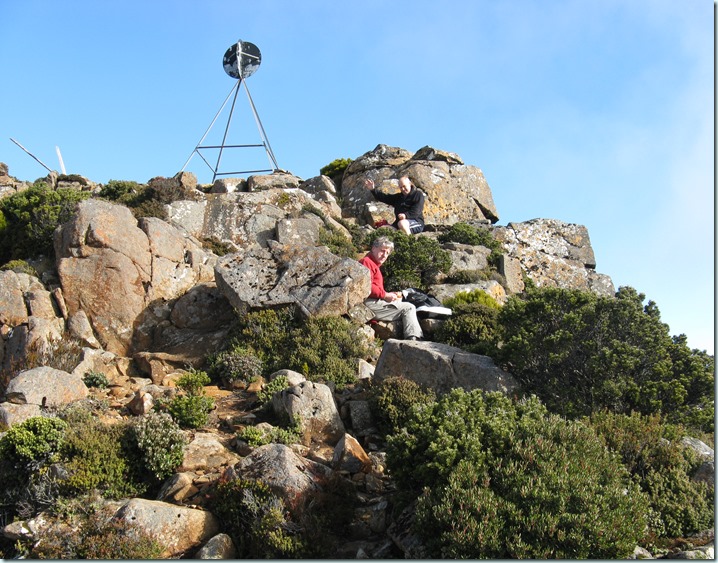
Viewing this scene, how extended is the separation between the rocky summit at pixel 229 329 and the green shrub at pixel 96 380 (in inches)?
3.7

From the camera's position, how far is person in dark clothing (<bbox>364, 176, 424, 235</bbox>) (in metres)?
21.7

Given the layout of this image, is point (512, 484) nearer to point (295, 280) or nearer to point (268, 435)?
point (268, 435)

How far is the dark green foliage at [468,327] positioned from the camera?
1402 centimetres

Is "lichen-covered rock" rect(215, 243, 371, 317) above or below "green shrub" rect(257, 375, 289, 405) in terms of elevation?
above

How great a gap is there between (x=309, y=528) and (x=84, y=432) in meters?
4.10

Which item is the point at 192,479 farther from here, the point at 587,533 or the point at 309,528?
the point at 587,533

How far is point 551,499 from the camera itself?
7.30 meters

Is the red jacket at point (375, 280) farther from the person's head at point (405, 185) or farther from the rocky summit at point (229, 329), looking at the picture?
the person's head at point (405, 185)

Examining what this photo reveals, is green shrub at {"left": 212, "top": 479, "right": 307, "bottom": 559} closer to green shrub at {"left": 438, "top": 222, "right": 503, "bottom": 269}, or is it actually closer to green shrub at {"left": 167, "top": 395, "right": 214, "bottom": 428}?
green shrub at {"left": 167, "top": 395, "right": 214, "bottom": 428}

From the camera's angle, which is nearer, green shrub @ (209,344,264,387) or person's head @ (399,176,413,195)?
green shrub @ (209,344,264,387)

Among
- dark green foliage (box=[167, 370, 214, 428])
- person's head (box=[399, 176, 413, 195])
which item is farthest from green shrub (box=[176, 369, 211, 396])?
person's head (box=[399, 176, 413, 195])

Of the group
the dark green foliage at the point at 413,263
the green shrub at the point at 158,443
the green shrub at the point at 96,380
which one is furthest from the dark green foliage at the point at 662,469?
the green shrub at the point at 96,380

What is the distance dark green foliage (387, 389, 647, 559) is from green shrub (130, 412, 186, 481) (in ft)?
10.8

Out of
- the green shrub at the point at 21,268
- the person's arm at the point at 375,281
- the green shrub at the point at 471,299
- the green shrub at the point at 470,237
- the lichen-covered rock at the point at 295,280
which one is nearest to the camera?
the lichen-covered rock at the point at 295,280
